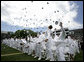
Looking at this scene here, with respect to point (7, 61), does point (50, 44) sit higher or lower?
higher

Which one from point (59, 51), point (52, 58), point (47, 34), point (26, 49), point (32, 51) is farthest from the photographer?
point (26, 49)

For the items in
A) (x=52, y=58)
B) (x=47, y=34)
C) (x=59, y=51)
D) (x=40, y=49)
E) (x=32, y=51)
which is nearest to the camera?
(x=59, y=51)

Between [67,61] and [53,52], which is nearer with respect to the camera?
[67,61]

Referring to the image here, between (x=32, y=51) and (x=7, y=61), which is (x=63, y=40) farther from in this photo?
(x=32, y=51)

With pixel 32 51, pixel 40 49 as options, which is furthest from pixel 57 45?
pixel 32 51

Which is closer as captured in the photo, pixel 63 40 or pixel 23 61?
pixel 63 40

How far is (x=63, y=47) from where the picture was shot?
10.8 meters

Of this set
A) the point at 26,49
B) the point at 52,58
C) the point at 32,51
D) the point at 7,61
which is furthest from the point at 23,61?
the point at 26,49

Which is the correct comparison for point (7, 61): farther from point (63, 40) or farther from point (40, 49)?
point (63, 40)

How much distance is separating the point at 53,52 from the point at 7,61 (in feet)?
9.97

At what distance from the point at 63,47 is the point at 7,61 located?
403 centimetres

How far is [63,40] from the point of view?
10914mm

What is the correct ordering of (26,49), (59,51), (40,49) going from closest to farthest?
(59,51)
(40,49)
(26,49)

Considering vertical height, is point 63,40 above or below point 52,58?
above
